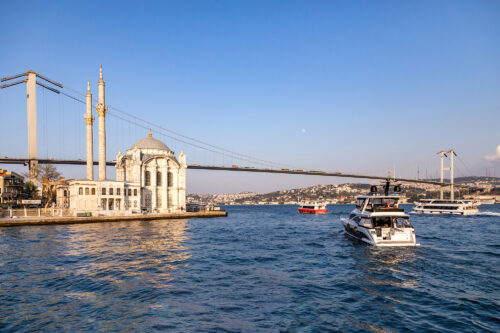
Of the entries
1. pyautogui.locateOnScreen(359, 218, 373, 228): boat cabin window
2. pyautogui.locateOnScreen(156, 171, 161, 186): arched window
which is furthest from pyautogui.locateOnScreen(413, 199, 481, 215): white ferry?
pyautogui.locateOnScreen(156, 171, 161, 186): arched window

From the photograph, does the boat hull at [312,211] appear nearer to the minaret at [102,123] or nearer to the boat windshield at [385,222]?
the minaret at [102,123]

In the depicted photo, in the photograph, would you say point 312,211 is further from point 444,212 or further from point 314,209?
point 444,212

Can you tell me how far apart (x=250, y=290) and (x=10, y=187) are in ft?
272

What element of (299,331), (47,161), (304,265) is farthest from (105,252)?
(47,161)

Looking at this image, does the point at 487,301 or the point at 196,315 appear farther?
the point at 487,301

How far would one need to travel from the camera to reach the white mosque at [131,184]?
159ft

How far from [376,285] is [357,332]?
4975 millimetres

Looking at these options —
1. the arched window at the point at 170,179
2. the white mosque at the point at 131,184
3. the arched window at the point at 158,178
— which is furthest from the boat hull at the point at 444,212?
the arched window at the point at 158,178

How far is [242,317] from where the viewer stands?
907 cm

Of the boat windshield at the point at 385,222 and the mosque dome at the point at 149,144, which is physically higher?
the mosque dome at the point at 149,144

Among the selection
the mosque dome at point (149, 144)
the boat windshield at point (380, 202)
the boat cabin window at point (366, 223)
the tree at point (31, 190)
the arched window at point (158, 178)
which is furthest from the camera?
the tree at point (31, 190)

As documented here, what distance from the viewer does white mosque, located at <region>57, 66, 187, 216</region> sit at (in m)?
48.4

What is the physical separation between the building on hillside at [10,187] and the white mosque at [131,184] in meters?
19.1

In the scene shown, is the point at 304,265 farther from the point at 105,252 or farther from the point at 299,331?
the point at 105,252
